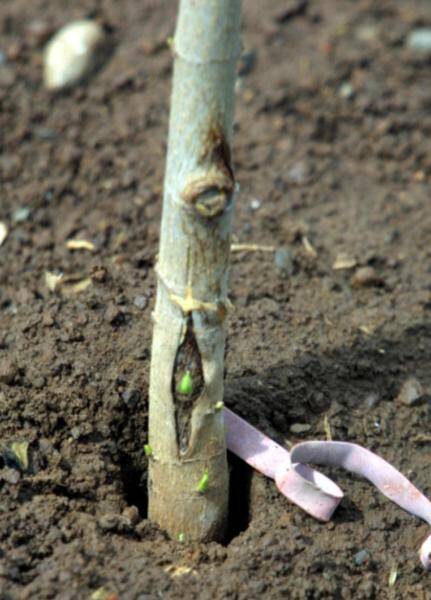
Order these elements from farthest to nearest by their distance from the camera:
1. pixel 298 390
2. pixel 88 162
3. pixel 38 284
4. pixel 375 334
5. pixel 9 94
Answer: pixel 9 94 → pixel 88 162 → pixel 38 284 → pixel 375 334 → pixel 298 390

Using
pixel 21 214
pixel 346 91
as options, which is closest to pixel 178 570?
pixel 21 214

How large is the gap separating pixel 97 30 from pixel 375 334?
1838 mm

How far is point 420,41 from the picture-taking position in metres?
4.12

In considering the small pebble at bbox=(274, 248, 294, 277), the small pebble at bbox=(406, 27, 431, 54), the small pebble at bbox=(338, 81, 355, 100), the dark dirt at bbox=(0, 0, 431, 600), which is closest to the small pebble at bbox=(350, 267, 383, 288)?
the dark dirt at bbox=(0, 0, 431, 600)

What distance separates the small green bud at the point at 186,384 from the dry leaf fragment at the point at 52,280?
0.86 meters

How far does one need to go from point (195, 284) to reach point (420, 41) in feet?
7.89

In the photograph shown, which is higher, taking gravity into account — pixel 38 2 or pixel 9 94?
pixel 38 2

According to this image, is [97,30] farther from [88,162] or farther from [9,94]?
[88,162]

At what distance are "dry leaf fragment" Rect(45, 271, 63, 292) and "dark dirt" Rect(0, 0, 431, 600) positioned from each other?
2cm

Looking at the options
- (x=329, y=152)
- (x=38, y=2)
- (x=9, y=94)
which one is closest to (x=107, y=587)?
(x=329, y=152)

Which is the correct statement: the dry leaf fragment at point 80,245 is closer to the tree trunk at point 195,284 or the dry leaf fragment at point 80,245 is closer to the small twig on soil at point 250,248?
the small twig on soil at point 250,248

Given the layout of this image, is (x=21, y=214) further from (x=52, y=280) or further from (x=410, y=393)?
(x=410, y=393)

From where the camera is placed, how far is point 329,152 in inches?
145

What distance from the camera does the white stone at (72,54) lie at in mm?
3889
